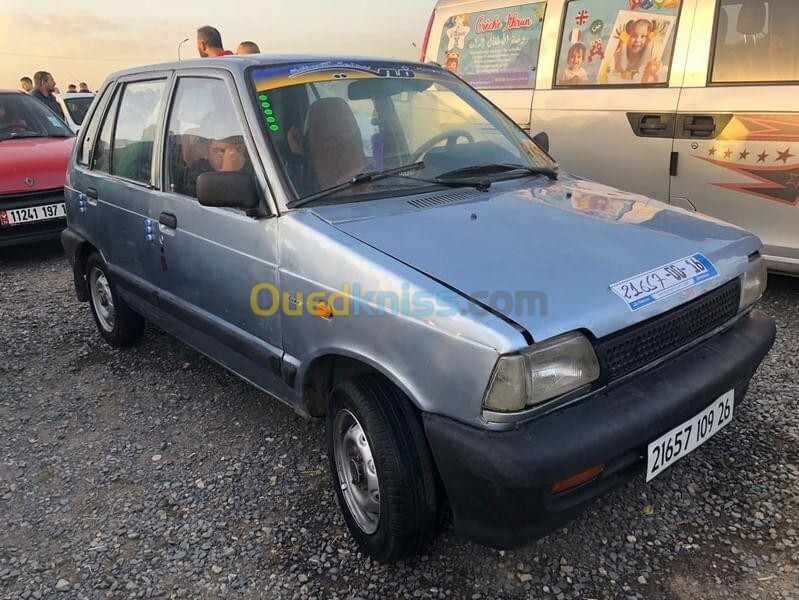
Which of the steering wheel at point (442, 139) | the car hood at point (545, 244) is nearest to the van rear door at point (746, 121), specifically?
the car hood at point (545, 244)

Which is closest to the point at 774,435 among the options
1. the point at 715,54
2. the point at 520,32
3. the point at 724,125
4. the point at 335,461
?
the point at 335,461

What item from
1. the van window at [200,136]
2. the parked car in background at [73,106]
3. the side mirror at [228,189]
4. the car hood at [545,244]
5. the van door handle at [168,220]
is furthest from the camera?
the parked car in background at [73,106]

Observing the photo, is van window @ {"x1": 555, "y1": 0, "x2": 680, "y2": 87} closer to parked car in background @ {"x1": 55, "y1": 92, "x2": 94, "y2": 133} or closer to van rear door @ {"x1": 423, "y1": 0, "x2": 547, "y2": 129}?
van rear door @ {"x1": 423, "y1": 0, "x2": 547, "y2": 129}

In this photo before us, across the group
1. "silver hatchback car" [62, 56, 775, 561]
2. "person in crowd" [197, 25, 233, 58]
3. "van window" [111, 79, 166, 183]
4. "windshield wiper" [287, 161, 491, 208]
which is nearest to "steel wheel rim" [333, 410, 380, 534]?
"silver hatchback car" [62, 56, 775, 561]

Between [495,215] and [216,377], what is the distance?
2.16 metres

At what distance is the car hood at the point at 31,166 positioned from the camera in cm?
616

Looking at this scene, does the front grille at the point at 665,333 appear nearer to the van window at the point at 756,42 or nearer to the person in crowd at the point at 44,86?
the van window at the point at 756,42

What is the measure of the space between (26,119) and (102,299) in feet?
14.1

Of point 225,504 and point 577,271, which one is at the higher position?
point 577,271

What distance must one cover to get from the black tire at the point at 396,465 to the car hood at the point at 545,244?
0.44 metres

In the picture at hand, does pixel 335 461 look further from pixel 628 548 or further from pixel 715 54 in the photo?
pixel 715 54

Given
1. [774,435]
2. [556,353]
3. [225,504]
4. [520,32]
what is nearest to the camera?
[556,353]

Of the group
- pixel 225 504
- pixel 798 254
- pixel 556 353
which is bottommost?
pixel 225 504

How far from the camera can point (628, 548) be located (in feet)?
7.35
